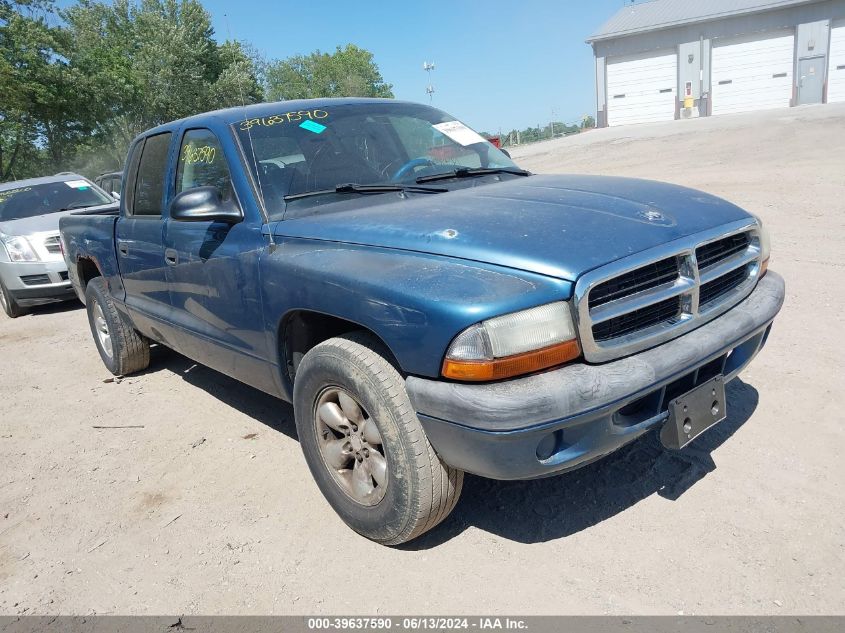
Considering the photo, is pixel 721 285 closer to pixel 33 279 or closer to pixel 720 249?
pixel 720 249

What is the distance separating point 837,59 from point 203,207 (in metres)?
34.1

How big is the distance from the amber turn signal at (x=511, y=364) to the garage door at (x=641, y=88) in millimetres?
33985

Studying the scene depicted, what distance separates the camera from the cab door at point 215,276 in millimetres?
3143

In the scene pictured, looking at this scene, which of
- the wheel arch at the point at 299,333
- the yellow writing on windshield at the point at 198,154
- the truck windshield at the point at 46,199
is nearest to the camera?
the wheel arch at the point at 299,333

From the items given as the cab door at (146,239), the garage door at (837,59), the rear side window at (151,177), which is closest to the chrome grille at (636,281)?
the cab door at (146,239)

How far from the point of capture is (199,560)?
9.30ft

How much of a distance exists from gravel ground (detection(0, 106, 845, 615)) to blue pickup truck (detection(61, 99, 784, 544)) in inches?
11.8

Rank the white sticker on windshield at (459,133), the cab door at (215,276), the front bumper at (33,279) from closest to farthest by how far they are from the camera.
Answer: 1. the cab door at (215,276)
2. the white sticker on windshield at (459,133)
3. the front bumper at (33,279)

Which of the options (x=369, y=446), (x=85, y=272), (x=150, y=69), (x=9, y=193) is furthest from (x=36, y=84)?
(x=369, y=446)

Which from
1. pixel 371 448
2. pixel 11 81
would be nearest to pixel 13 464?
pixel 371 448

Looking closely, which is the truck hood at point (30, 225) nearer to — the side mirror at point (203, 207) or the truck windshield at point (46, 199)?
the truck windshield at point (46, 199)

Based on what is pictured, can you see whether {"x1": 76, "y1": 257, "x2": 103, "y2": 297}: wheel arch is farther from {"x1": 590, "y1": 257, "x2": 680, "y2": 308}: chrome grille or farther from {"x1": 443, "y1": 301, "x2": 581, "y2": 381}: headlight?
{"x1": 590, "y1": 257, "x2": 680, "y2": 308}: chrome grille

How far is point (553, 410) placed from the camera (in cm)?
213

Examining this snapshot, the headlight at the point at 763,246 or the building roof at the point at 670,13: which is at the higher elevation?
the building roof at the point at 670,13
